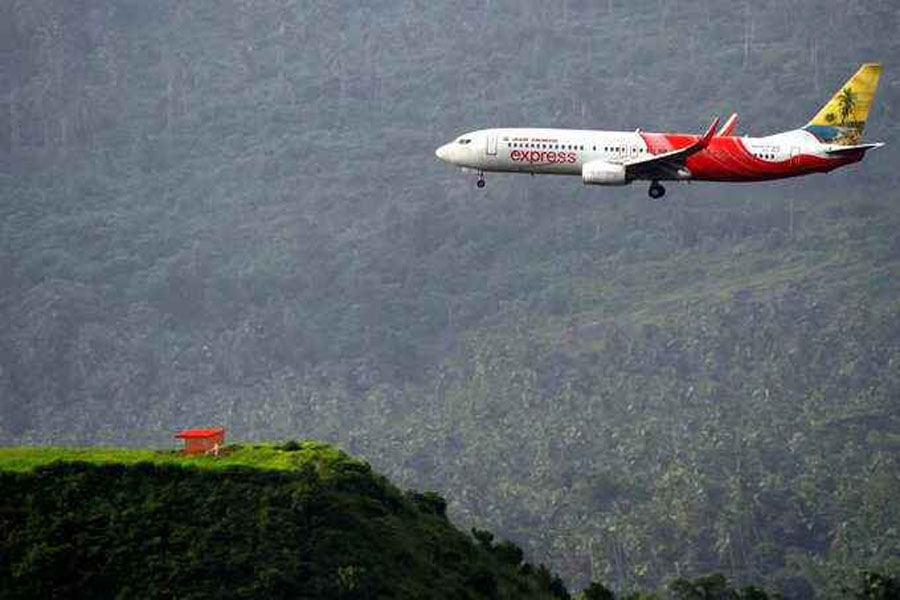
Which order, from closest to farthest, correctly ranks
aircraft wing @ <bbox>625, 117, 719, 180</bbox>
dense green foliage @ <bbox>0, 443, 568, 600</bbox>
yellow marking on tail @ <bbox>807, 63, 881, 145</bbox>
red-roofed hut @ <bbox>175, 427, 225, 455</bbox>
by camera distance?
dense green foliage @ <bbox>0, 443, 568, 600</bbox>
red-roofed hut @ <bbox>175, 427, 225, 455</bbox>
aircraft wing @ <bbox>625, 117, 719, 180</bbox>
yellow marking on tail @ <bbox>807, 63, 881, 145</bbox>

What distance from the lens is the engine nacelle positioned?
3433 inches

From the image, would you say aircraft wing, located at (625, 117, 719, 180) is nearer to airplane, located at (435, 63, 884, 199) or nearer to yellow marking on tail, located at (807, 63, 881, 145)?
airplane, located at (435, 63, 884, 199)

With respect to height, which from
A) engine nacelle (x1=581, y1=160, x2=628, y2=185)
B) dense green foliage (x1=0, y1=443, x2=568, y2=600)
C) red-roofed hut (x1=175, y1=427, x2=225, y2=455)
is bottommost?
dense green foliage (x1=0, y1=443, x2=568, y2=600)

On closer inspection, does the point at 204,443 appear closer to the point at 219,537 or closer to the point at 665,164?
the point at 219,537

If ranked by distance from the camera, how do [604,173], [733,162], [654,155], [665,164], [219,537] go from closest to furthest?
[219,537] < [604,173] < [665,164] < [654,155] < [733,162]

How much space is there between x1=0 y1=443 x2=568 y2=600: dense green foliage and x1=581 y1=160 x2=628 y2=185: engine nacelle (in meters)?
22.9

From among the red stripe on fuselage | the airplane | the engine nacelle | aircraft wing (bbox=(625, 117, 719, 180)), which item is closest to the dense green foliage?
the engine nacelle

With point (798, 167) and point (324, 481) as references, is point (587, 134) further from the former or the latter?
point (324, 481)

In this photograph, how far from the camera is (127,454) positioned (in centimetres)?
7044

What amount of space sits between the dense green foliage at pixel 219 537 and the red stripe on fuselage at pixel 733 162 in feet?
89.1

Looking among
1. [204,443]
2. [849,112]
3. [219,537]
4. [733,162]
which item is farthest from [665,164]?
[219,537]

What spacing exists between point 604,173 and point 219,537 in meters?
31.2

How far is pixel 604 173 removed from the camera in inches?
3447

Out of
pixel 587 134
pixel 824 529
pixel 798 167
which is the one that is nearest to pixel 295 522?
pixel 587 134
